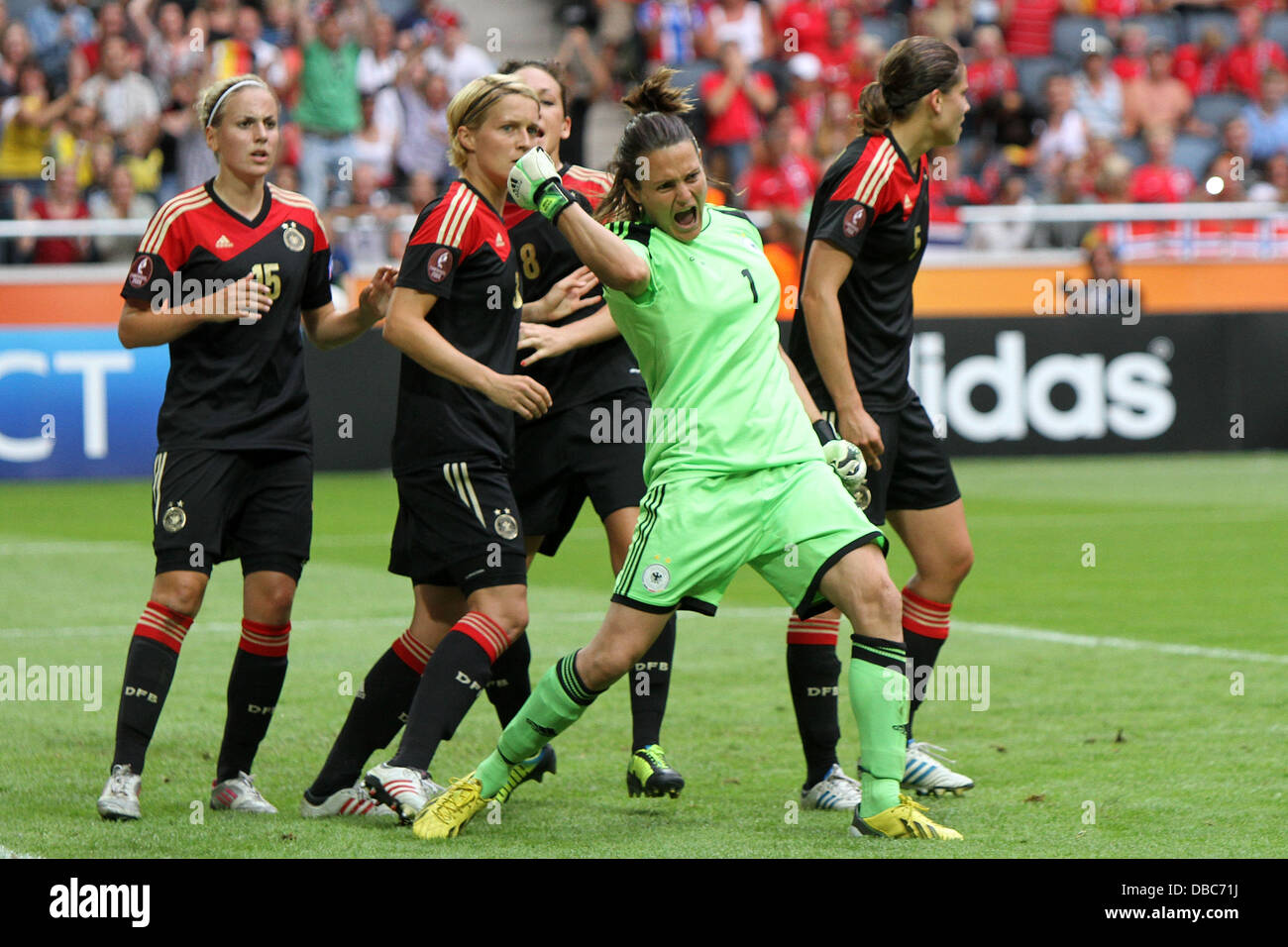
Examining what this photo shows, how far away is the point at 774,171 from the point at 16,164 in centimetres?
720

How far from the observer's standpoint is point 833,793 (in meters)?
5.68

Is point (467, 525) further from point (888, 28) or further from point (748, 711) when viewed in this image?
point (888, 28)

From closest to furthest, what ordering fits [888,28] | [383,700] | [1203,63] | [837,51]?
[383,700], [837,51], [888,28], [1203,63]

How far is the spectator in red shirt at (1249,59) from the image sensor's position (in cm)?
2267

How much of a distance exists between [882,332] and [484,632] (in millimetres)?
1575

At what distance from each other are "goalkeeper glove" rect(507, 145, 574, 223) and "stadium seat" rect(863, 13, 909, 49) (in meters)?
17.9

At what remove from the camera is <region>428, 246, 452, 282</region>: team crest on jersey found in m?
5.30

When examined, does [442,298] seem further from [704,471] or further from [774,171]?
[774,171]

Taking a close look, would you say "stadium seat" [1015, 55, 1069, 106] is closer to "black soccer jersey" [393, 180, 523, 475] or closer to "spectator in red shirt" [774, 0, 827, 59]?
"spectator in red shirt" [774, 0, 827, 59]

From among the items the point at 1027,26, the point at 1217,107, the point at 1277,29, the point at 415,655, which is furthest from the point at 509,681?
the point at 1277,29

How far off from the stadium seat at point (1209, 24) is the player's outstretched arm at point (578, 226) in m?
20.4

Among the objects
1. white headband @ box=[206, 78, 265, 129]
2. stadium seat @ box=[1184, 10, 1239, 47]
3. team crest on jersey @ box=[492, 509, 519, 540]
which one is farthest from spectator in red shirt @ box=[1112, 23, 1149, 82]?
team crest on jersey @ box=[492, 509, 519, 540]

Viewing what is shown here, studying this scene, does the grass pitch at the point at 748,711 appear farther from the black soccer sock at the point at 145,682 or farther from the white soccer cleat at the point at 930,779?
the black soccer sock at the point at 145,682

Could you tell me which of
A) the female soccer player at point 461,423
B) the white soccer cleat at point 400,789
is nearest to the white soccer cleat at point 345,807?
the female soccer player at point 461,423
